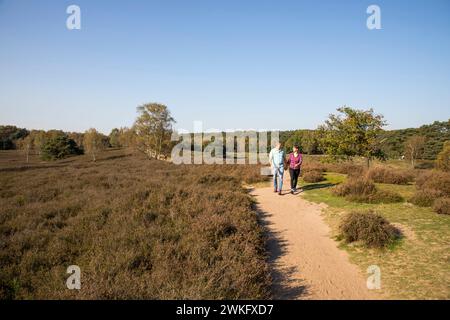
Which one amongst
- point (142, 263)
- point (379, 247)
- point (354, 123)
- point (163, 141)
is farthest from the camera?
point (163, 141)

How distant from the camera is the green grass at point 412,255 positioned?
173 inches

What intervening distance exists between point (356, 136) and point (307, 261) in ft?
45.6

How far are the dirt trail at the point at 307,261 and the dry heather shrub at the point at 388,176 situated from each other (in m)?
6.29

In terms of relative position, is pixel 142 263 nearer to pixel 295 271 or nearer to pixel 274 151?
pixel 295 271

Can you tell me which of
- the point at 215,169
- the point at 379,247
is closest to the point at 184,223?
the point at 379,247

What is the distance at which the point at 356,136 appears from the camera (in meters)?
17.1

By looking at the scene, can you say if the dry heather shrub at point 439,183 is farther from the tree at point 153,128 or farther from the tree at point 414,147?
the tree at point 414,147

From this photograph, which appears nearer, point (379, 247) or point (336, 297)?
point (336, 297)

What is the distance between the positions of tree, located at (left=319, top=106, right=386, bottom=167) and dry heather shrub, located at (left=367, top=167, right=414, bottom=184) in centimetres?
344

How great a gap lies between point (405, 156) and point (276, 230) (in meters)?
57.2

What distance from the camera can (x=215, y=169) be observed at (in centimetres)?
2166

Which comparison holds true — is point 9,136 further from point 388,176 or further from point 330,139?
point 388,176
